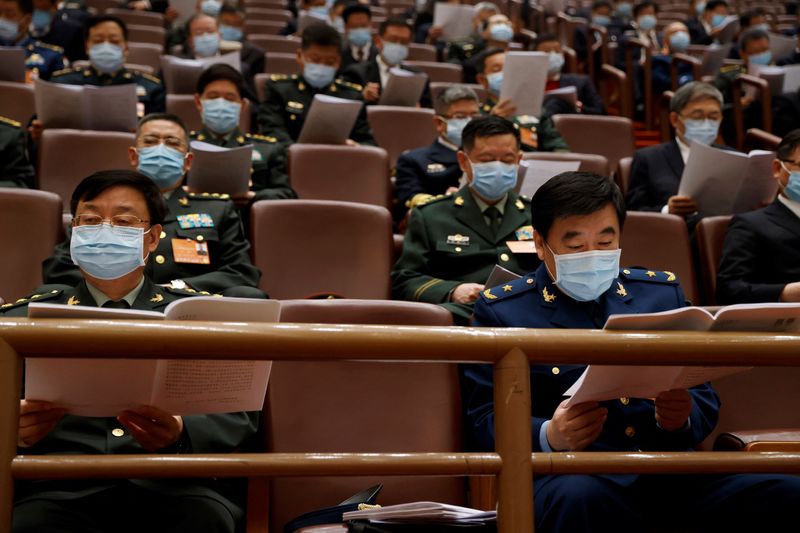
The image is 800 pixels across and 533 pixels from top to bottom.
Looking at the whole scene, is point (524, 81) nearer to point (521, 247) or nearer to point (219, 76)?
point (219, 76)

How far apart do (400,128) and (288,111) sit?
18.8 inches

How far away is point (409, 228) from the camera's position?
2.50 meters

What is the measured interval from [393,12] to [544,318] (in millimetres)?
5572

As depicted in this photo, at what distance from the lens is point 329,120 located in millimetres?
3400

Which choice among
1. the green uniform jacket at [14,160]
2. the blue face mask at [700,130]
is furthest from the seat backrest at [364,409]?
the blue face mask at [700,130]

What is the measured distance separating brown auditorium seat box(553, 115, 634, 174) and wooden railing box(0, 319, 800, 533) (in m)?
2.81

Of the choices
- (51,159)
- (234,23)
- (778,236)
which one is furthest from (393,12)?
(778,236)

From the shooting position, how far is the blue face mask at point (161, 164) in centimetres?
254

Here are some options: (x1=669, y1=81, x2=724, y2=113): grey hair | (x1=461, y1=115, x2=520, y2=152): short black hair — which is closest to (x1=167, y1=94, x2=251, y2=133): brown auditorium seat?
(x1=461, y1=115, x2=520, y2=152): short black hair

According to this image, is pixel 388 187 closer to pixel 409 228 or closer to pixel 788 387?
pixel 409 228

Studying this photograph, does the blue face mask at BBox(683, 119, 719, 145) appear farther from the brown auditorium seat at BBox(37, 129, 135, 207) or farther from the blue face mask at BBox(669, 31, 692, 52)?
the blue face mask at BBox(669, 31, 692, 52)

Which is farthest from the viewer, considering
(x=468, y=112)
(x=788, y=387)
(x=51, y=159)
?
(x=468, y=112)

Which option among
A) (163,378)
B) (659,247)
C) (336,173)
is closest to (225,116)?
(336,173)

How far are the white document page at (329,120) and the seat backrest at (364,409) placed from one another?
1.73 meters
